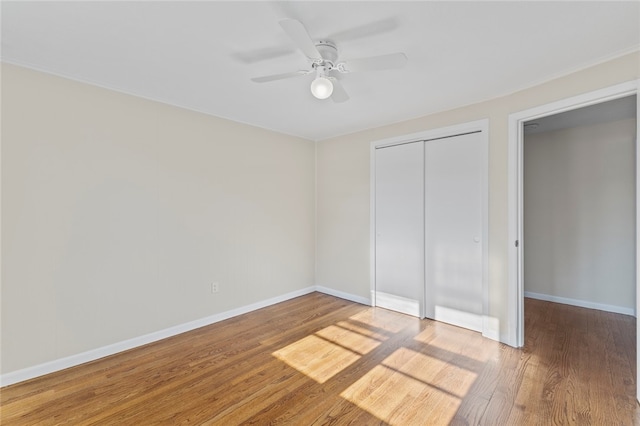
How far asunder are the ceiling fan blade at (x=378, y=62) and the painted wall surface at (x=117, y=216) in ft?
6.78

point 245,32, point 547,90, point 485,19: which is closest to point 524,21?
point 485,19

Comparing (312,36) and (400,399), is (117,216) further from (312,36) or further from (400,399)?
(400,399)

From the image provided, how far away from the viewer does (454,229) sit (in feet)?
10.4

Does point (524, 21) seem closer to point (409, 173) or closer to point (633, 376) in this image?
point (409, 173)

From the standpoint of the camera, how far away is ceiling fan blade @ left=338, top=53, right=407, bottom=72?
1.70m

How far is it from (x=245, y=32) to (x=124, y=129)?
1.65 meters

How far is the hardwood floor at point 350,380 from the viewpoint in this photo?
6.00ft

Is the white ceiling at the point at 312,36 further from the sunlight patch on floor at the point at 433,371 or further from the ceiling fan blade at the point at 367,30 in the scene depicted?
the sunlight patch on floor at the point at 433,371

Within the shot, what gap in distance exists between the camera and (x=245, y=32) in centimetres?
182

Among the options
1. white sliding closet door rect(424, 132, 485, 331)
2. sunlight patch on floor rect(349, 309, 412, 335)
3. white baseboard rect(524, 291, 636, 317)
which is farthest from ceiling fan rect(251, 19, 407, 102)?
white baseboard rect(524, 291, 636, 317)

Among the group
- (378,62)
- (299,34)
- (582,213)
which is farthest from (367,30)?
(582,213)

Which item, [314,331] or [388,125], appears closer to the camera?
[314,331]

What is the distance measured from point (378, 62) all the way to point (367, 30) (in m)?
0.22

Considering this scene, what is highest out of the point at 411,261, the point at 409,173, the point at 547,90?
the point at 547,90
